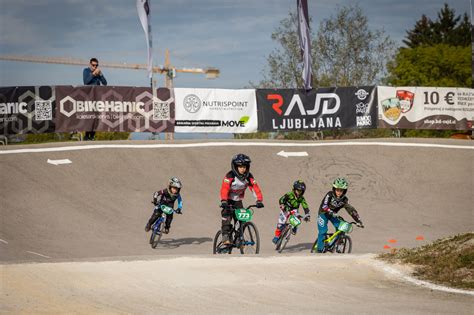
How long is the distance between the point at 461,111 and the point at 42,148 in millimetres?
17326

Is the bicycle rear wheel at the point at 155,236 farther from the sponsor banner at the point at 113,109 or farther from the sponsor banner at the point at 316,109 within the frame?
the sponsor banner at the point at 316,109

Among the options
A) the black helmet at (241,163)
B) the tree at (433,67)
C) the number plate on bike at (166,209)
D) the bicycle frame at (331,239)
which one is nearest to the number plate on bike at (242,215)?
the black helmet at (241,163)

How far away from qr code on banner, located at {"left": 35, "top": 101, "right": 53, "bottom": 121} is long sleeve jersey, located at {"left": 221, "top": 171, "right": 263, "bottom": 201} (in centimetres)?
1388

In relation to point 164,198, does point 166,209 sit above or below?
below

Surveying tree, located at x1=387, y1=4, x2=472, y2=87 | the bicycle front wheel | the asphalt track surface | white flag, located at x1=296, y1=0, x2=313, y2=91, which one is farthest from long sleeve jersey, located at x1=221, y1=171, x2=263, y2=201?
tree, located at x1=387, y1=4, x2=472, y2=87

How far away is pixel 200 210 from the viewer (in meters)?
23.1

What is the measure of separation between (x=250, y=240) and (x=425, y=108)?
1853 centimetres

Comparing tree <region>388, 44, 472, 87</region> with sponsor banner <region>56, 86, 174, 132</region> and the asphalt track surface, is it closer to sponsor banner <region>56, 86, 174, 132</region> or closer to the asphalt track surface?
the asphalt track surface

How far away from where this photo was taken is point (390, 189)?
86.3 feet

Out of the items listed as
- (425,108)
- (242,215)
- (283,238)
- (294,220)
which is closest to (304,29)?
(425,108)

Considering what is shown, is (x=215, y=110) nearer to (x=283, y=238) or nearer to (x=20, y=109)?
(x=20, y=109)

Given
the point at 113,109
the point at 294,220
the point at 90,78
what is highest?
the point at 90,78

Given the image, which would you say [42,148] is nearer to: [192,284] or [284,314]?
[192,284]

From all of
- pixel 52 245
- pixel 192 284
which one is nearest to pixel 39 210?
pixel 52 245
